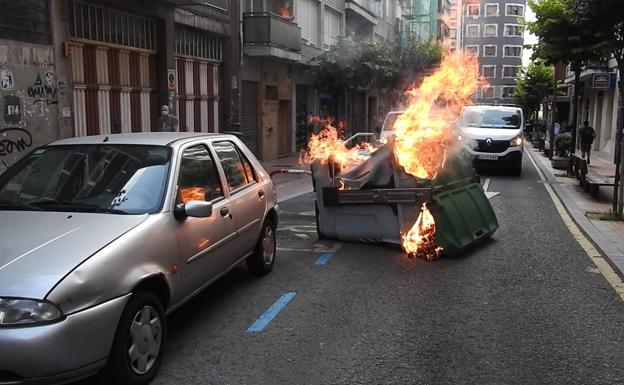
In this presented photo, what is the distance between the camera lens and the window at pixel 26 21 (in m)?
10.0

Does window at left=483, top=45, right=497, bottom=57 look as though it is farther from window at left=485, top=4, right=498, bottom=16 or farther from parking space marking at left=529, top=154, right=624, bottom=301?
parking space marking at left=529, top=154, right=624, bottom=301

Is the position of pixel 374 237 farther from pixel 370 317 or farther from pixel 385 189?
pixel 370 317

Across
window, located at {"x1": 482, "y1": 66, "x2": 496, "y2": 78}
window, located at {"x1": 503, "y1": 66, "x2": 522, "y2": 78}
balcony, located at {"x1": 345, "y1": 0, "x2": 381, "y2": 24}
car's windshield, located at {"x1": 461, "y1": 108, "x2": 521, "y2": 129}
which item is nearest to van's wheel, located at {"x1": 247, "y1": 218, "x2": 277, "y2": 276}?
car's windshield, located at {"x1": 461, "y1": 108, "x2": 521, "y2": 129}

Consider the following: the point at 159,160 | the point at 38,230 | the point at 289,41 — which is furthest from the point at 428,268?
the point at 289,41

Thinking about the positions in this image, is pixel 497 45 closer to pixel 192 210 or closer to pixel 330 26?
pixel 330 26

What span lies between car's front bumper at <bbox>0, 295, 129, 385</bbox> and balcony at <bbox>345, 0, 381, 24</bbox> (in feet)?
94.7

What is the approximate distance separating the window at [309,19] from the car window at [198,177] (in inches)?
783

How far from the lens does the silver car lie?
10.1 ft

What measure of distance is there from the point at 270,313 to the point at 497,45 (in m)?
81.0

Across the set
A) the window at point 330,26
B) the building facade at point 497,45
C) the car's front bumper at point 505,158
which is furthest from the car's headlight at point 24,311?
the building facade at point 497,45

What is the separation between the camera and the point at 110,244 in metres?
3.55

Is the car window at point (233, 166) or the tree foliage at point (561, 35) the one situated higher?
the tree foliage at point (561, 35)

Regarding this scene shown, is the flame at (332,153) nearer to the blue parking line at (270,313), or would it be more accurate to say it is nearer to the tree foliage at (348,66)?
the blue parking line at (270,313)

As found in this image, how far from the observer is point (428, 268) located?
22.0 feet
